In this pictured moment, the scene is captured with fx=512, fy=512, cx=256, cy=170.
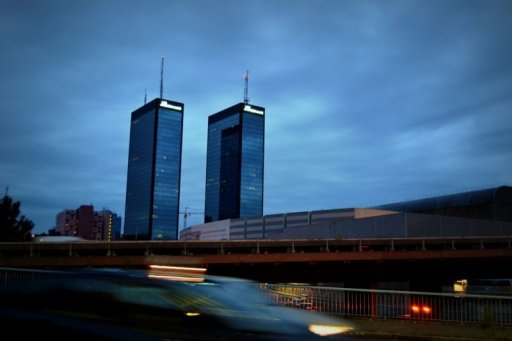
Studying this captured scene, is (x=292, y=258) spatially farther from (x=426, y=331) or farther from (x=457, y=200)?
(x=457, y=200)

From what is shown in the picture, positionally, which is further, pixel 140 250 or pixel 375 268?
pixel 375 268

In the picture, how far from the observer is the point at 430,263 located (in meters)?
39.6

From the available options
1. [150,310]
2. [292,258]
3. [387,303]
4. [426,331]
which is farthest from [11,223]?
[150,310]

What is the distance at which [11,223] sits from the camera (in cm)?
5466

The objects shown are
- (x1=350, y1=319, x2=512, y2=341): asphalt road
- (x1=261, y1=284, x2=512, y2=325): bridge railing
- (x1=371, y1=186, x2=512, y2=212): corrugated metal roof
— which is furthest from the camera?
(x1=371, y1=186, x2=512, y2=212): corrugated metal roof

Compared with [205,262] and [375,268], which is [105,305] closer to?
[205,262]

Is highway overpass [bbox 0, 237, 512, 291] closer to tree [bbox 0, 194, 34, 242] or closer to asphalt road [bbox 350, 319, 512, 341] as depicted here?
asphalt road [bbox 350, 319, 512, 341]

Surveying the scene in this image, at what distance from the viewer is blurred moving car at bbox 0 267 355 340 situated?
5324 mm

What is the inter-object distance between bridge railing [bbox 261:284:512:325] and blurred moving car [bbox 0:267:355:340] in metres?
8.98

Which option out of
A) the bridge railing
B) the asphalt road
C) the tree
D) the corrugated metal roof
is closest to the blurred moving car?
the asphalt road

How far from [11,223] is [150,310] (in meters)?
55.3

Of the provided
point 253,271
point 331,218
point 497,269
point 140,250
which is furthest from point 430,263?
point 331,218

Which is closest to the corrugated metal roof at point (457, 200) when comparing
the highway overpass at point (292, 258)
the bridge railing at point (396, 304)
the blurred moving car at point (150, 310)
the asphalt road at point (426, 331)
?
the highway overpass at point (292, 258)

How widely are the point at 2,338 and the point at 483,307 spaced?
12740 millimetres
